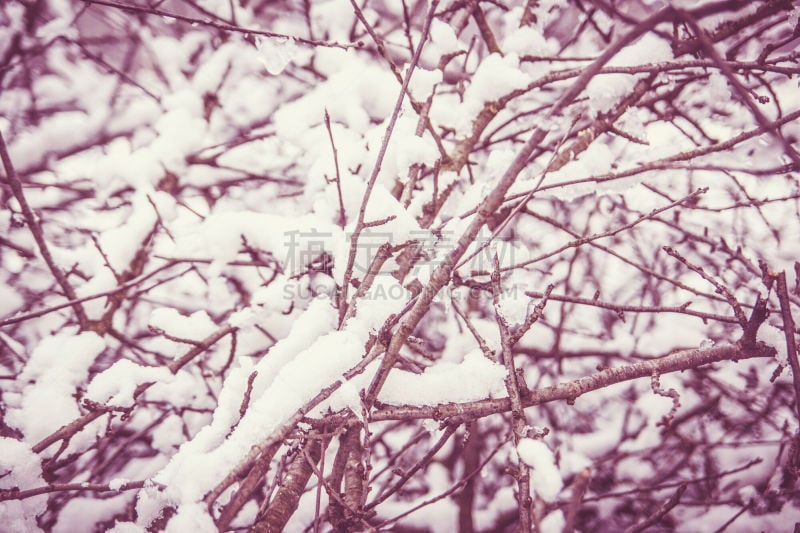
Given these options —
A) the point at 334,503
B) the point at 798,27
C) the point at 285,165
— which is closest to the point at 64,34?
the point at 285,165

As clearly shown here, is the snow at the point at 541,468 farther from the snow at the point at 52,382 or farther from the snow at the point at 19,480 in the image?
the snow at the point at 52,382

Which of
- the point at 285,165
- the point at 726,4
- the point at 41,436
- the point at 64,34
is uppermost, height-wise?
the point at 64,34

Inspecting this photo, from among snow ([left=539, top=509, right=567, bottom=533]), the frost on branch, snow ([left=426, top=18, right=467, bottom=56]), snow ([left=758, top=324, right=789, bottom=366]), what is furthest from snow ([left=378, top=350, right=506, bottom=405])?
snow ([left=539, top=509, right=567, bottom=533])

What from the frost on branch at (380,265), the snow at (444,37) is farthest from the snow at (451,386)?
the snow at (444,37)

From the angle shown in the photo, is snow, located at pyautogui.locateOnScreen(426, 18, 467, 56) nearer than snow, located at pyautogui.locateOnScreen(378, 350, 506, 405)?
No

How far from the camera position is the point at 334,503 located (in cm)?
102

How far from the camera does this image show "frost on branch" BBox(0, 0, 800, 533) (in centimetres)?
100

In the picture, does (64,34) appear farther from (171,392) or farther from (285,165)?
(171,392)

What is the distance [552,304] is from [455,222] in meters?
2.86

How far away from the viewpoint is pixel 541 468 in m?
0.74

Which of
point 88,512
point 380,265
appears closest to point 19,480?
point 380,265

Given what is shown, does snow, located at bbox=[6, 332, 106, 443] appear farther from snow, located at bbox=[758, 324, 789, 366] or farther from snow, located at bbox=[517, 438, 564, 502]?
snow, located at bbox=[758, 324, 789, 366]

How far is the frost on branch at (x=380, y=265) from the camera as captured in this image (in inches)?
39.5

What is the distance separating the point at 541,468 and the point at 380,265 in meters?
0.68
